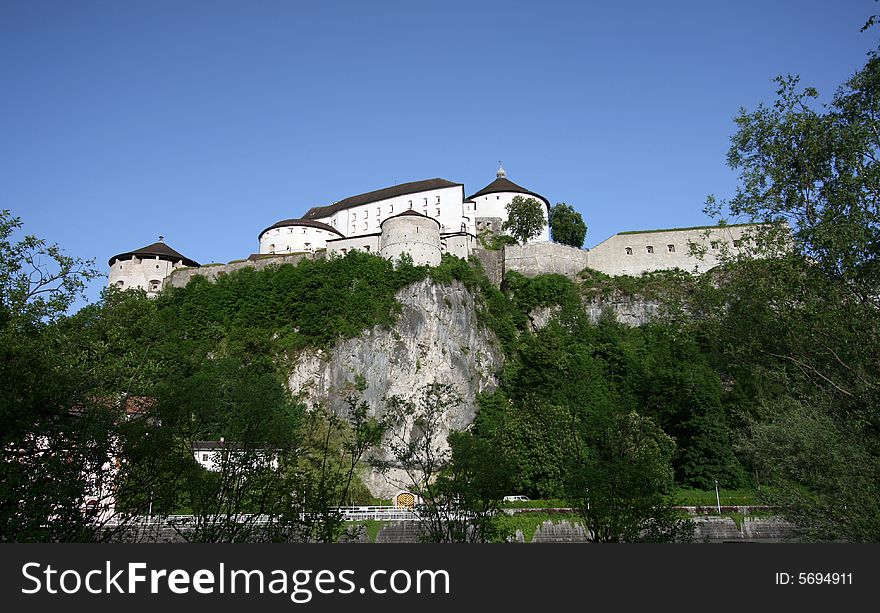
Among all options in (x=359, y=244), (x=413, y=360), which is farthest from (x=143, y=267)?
(x=413, y=360)

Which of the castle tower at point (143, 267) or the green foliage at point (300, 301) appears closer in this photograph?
the green foliage at point (300, 301)

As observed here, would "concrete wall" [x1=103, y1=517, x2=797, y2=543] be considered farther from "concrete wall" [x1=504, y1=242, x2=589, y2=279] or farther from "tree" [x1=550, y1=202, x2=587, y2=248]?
"tree" [x1=550, y1=202, x2=587, y2=248]

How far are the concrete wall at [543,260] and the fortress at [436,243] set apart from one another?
0.28 ft

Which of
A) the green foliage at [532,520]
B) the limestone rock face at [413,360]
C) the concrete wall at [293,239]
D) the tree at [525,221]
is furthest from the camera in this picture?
the concrete wall at [293,239]

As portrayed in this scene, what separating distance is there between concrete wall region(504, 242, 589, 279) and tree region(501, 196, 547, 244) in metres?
2.50

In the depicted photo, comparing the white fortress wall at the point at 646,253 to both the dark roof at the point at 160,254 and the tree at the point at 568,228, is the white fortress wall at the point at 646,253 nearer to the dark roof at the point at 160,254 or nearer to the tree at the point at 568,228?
the tree at the point at 568,228

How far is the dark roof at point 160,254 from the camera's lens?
193 ft

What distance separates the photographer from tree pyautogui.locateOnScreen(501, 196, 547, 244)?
2392 inches

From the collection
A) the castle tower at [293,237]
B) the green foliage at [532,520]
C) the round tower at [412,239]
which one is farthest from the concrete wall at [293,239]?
the green foliage at [532,520]

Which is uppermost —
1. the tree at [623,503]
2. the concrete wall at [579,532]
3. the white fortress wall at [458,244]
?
the white fortress wall at [458,244]

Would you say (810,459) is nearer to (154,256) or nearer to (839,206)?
(839,206)

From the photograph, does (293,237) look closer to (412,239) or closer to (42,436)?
(412,239)

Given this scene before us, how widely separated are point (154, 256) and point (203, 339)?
15.9 metres

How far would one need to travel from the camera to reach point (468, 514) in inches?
727
